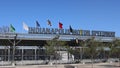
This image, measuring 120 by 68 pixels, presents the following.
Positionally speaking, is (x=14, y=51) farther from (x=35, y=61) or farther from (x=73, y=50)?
(x=73, y=50)

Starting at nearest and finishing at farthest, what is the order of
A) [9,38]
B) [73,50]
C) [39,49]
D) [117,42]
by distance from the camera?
1. [117,42]
2. [9,38]
3. [73,50]
4. [39,49]

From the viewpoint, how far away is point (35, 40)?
74938mm

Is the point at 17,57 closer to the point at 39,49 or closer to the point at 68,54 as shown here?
the point at 39,49

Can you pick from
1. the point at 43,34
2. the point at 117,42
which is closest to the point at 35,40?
the point at 43,34

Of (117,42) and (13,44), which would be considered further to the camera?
(13,44)

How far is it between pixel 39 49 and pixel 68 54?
22.8 feet

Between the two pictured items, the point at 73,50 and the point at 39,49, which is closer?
the point at 73,50

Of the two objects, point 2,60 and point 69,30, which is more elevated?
point 69,30

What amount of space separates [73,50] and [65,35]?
460cm

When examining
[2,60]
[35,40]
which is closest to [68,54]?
[35,40]

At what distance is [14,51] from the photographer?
2830 inches

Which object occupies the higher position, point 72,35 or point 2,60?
point 72,35

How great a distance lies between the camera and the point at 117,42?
64.2 meters

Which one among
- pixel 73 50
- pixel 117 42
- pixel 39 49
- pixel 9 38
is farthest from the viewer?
pixel 39 49
